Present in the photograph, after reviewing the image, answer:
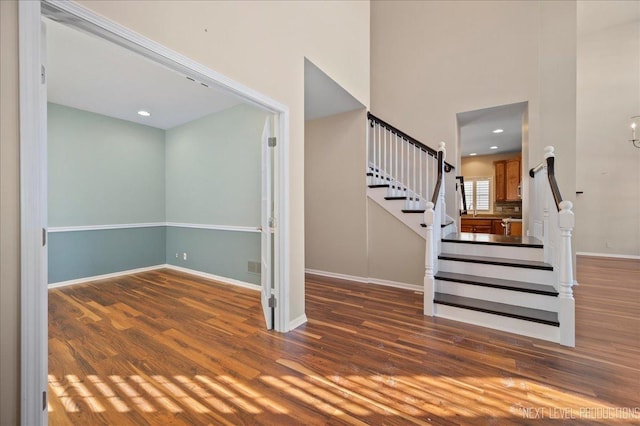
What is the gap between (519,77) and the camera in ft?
12.7

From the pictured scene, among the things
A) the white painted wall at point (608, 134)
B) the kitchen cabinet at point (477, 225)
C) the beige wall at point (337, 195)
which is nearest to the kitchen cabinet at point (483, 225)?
the kitchen cabinet at point (477, 225)

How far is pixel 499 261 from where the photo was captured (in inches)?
115

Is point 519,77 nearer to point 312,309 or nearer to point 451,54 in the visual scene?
point 451,54

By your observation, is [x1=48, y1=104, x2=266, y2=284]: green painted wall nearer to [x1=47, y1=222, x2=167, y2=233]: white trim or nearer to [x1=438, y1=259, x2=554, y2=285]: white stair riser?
[x1=47, y1=222, x2=167, y2=233]: white trim

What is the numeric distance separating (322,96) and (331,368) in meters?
3.38

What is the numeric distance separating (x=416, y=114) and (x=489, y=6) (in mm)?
1803

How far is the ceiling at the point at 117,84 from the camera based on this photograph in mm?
2537

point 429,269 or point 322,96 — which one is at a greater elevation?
point 322,96

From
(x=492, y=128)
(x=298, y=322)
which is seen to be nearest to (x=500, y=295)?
(x=298, y=322)

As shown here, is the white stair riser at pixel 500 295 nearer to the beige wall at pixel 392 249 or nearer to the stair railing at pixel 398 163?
the beige wall at pixel 392 249

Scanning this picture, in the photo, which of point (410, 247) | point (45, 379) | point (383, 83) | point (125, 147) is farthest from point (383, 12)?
point (45, 379)

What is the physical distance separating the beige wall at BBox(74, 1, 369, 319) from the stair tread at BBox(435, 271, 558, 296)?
1.67 metres

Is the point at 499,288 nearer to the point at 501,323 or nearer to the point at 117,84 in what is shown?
the point at 501,323

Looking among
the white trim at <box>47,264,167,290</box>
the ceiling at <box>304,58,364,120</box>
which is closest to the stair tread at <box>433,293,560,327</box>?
the ceiling at <box>304,58,364,120</box>
